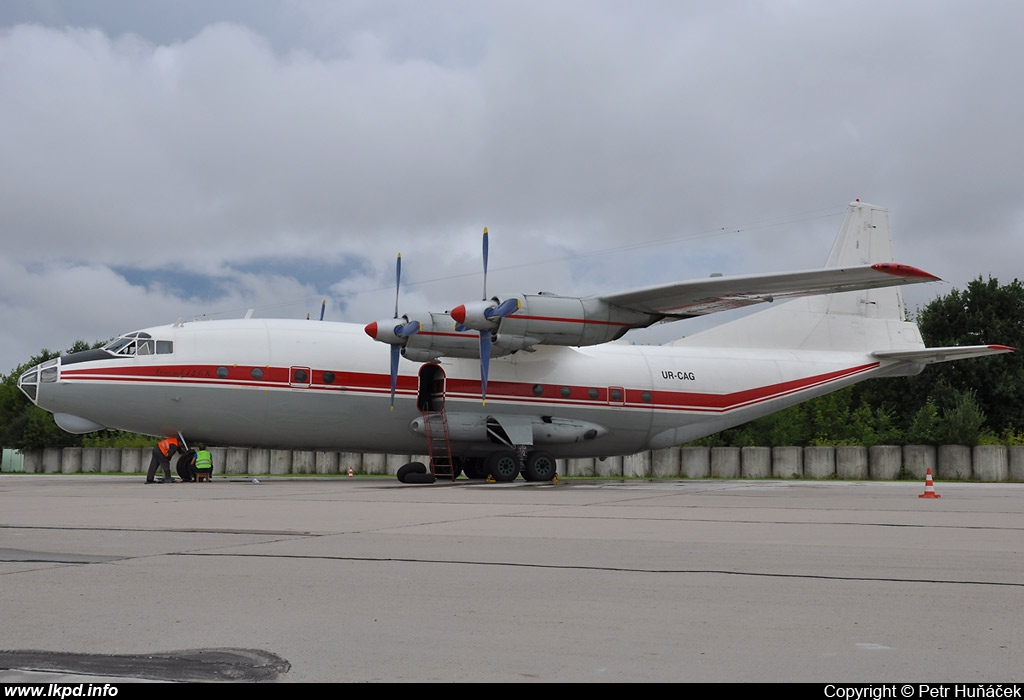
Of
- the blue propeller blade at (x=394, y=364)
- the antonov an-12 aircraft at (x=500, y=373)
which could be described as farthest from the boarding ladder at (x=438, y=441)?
the blue propeller blade at (x=394, y=364)

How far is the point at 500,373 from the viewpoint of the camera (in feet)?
82.3

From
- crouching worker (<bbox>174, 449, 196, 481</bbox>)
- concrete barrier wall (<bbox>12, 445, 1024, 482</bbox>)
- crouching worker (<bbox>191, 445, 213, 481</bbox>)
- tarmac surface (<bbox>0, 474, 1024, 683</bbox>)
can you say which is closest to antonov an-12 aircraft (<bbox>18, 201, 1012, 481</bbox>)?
crouching worker (<bbox>191, 445, 213, 481</bbox>)

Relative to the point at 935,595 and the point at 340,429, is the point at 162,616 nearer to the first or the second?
the point at 935,595

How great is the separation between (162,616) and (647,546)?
16.7 feet

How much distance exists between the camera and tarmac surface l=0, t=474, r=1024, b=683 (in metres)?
4.37

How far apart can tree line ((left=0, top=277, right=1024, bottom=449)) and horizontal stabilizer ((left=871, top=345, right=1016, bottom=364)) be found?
10.9 metres

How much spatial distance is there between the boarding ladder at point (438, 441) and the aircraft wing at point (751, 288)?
5.41 meters

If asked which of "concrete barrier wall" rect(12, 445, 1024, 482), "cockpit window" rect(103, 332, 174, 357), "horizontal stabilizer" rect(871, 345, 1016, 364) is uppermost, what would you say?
"horizontal stabilizer" rect(871, 345, 1016, 364)

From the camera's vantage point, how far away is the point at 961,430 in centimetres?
3412

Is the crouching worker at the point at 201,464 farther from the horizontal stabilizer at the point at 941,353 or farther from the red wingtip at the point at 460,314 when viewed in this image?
the horizontal stabilizer at the point at 941,353

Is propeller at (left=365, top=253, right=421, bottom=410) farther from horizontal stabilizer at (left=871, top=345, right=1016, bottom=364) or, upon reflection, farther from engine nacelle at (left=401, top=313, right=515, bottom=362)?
horizontal stabilizer at (left=871, top=345, right=1016, bottom=364)

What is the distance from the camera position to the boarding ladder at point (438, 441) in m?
24.2

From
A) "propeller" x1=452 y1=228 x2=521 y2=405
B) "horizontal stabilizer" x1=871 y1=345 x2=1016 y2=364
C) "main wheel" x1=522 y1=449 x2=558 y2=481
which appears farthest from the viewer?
"horizontal stabilizer" x1=871 y1=345 x2=1016 y2=364

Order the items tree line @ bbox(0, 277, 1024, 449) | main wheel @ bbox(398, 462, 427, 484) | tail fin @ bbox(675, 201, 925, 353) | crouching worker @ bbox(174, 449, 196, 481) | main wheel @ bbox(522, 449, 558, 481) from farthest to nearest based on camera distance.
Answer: tree line @ bbox(0, 277, 1024, 449) → tail fin @ bbox(675, 201, 925, 353) → main wheel @ bbox(522, 449, 558, 481) → crouching worker @ bbox(174, 449, 196, 481) → main wheel @ bbox(398, 462, 427, 484)
